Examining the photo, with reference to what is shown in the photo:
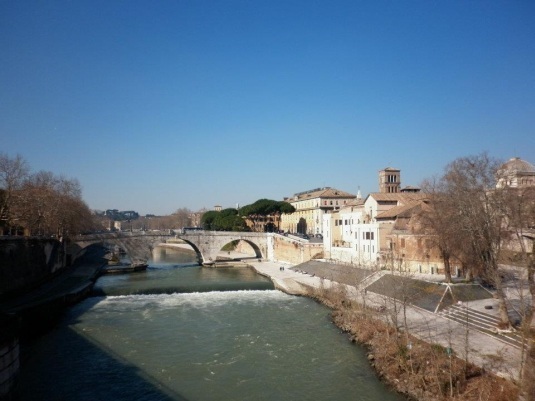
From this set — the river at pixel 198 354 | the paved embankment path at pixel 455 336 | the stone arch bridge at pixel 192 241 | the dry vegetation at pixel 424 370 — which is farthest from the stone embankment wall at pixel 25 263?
the dry vegetation at pixel 424 370

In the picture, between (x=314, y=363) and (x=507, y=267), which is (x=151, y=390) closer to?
(x=314, y=363)

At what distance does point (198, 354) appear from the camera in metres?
17.5

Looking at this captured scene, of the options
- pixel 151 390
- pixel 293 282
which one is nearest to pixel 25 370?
pixel 151 390

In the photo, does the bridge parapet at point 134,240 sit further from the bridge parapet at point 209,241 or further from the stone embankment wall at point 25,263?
the stone embankment wall at point 25,263

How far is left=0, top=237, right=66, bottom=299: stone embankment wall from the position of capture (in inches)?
966

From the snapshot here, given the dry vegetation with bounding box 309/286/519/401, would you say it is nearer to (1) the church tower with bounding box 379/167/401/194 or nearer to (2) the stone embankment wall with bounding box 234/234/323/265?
(2) the stone embankment wall with bounding box 234/234/323/265

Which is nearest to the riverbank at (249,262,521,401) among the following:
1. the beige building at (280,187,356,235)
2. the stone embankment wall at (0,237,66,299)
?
the stone embankment wall at (0,237,66,299)

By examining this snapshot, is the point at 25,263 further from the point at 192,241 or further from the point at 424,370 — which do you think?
the point at 424,370

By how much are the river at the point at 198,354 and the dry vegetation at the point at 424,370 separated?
555 mm

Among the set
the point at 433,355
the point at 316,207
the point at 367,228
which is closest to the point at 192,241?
the point at 367,228

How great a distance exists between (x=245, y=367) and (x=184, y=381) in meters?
2.47

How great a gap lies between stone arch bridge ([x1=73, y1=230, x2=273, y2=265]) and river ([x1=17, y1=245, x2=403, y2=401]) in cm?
1849

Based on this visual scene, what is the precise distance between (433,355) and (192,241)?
39027mm

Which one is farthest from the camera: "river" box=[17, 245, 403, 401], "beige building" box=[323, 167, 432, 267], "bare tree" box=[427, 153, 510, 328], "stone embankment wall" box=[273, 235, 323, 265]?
"stone embankment wall" box=[273, 235, 323, 265]
